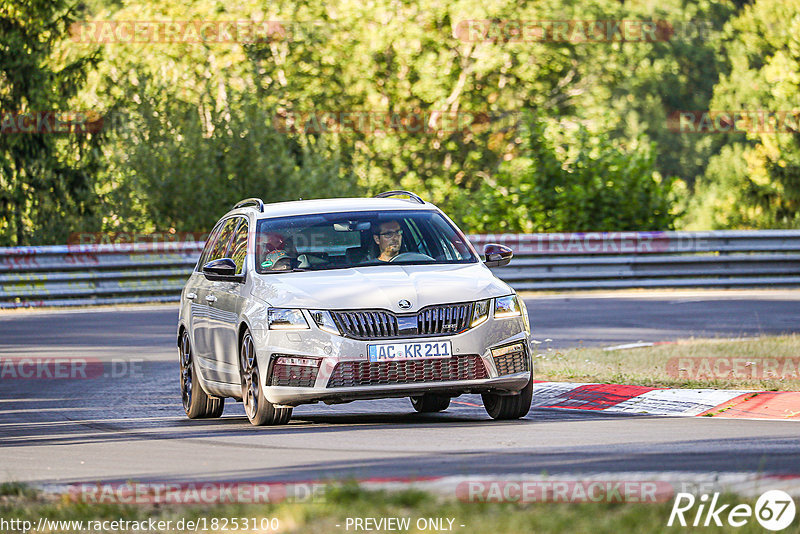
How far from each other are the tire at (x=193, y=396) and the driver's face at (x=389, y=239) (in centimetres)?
193

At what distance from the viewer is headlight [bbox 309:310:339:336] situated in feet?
32.1

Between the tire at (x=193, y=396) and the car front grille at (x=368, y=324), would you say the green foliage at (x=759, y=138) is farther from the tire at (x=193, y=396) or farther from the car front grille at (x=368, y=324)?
the car front grille at (x=368, y=324)

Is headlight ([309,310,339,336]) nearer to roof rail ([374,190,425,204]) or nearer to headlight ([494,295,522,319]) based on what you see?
headlight ([494,295,522,319])

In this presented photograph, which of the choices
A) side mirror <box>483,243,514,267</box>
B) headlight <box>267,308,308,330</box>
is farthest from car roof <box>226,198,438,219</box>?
headlight <box>267,308,308,330</box>

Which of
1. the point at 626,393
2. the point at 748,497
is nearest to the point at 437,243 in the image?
the point at 626,393

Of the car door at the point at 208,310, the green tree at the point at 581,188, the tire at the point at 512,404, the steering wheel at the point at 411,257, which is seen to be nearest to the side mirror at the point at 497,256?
the steering wheel at the point at 411,257

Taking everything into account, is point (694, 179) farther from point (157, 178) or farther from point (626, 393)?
point (626, 393)

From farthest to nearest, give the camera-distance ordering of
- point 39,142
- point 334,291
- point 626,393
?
point 39,142
point 626,393
point 334,291

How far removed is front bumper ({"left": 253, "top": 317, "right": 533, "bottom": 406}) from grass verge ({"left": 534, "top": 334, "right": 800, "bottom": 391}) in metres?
2.45

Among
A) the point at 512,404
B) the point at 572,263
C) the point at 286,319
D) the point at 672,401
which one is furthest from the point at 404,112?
the point at 286,319

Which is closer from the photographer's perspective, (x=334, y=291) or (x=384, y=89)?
(x=334, y=291)

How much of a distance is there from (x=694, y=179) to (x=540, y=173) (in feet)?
147

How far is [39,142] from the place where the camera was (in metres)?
34.4

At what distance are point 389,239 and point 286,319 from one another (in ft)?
4.69
